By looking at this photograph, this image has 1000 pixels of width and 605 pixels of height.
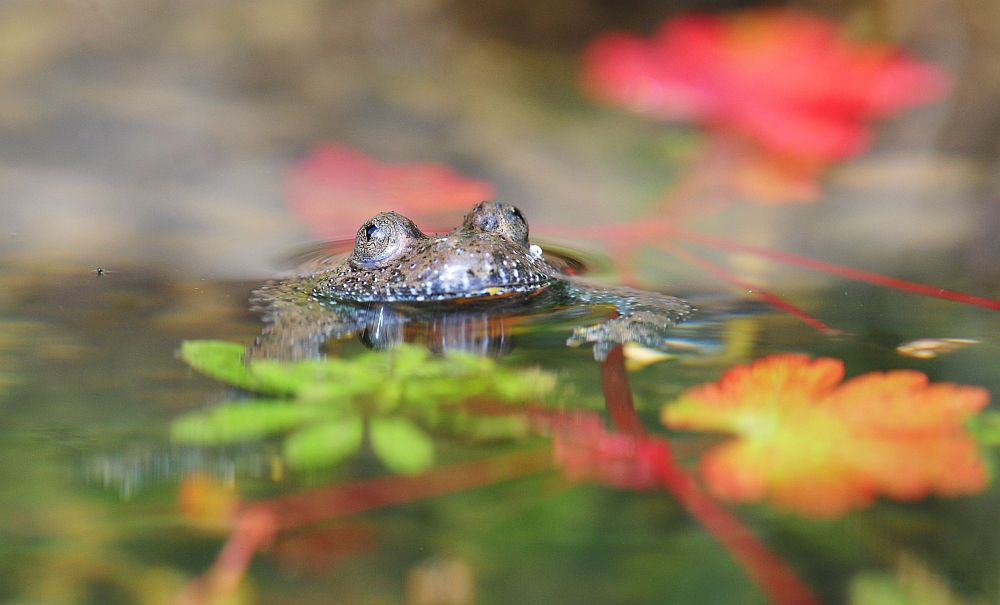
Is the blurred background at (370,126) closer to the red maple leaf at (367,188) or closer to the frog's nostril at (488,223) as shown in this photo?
the red maple leaf at (367,188)

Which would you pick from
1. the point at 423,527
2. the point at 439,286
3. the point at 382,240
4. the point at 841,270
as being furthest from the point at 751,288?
the point at 423,527

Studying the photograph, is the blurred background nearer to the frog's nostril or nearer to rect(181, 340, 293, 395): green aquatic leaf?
the frog's nostril

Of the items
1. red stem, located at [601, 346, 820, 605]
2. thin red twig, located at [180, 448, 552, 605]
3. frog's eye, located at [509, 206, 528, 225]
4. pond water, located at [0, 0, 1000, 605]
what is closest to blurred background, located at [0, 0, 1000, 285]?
pond water, located at [0, 0, 1000, 605]

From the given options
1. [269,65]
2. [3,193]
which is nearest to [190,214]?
[3,193]

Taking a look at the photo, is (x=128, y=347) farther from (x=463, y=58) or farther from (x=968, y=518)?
(x=463, y=58)

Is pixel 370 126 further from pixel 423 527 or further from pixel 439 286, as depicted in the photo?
pixel 423 527

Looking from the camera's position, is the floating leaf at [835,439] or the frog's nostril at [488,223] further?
the frog's nostril at [488,223]

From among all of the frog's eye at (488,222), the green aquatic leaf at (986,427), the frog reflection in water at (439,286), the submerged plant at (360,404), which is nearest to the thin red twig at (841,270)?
the frog reflection in water at (439,286)
